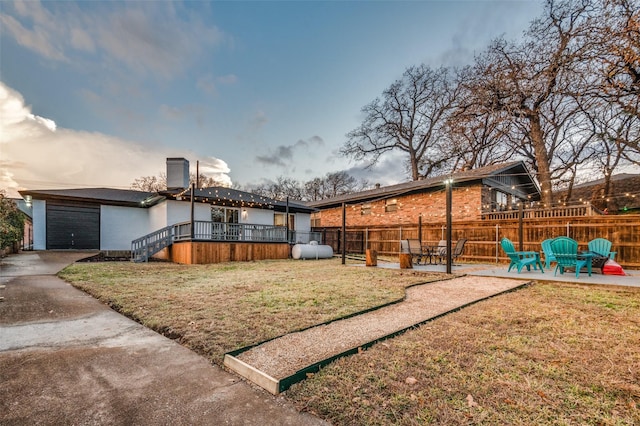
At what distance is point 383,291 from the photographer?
18.3 feet

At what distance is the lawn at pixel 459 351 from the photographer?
188cm

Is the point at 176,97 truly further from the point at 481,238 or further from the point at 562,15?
the point at 562,15

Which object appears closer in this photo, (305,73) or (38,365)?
(38,365)

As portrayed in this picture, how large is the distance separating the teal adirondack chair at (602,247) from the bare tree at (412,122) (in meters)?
15.7

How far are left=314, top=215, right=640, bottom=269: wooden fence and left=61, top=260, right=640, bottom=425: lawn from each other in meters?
5.73

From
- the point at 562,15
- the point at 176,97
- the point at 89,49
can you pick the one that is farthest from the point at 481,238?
the point at 89,49

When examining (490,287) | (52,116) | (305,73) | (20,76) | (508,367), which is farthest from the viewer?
(305,73)

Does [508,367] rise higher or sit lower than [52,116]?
lower

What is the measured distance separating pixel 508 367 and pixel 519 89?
1736 centimetres

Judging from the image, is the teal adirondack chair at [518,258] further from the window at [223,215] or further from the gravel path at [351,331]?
the window at [223,215]

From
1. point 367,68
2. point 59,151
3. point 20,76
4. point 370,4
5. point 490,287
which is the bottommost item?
point 490,287

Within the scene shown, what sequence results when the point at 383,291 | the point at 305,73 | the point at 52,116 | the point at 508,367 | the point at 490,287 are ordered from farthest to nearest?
the point at 305,73
the point at 52,116
the point at 490,287
the point at 383,291
the point at 508,367

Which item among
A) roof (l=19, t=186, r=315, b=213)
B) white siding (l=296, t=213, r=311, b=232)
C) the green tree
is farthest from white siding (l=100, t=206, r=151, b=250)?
white siding (l=296, t=213, r=311, b=232)

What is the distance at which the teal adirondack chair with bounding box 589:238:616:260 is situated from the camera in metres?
8.07
